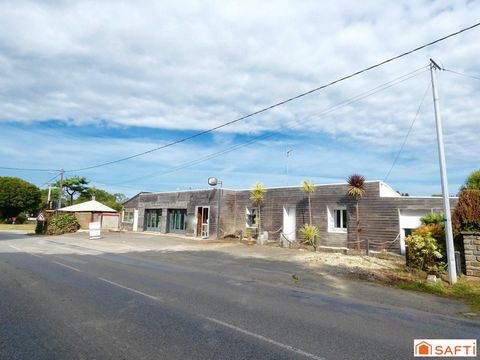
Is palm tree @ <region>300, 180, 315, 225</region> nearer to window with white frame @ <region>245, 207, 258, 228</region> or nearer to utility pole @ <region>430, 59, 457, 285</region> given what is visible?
window with white frame @ <region>245, 207, 258, 228</region>

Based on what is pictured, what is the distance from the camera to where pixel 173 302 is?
662 cm

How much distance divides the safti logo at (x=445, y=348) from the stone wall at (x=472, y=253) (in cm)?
665

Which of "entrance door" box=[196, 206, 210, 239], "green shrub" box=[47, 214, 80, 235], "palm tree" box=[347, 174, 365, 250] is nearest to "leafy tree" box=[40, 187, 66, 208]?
"green shrub" box=[47, 214, 80, 235]

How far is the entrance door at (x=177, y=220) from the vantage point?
1172 inches

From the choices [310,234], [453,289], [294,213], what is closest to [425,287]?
[453,289]

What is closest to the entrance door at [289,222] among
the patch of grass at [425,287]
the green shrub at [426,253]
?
the green shrub at [426,253]

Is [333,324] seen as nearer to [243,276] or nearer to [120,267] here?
[243,276]

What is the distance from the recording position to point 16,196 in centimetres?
6184

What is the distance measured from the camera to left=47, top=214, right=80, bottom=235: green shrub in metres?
31.2

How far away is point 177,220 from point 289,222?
487 inches

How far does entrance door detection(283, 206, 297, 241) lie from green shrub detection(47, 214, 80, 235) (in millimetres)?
22898

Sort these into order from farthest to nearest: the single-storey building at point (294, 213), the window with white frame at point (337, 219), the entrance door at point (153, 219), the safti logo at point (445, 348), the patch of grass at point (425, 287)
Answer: the entrance door at point (153, 219), the window with white frame at point (337, 219), the single-storey building at point (294, 213), the patch of grass at point (425, 287), the safti logo at point (445, 348)

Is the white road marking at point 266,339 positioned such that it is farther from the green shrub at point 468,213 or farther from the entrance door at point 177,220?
the entrance door at point 177,220

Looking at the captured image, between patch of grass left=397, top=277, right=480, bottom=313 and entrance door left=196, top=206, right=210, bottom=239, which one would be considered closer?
patch of grass left=397, top=277, right=480, bottom=313
